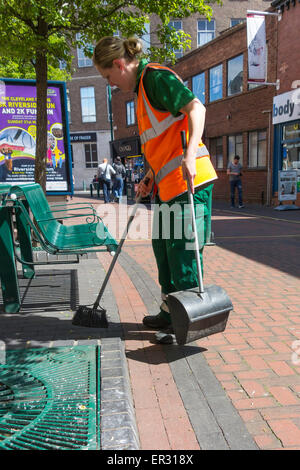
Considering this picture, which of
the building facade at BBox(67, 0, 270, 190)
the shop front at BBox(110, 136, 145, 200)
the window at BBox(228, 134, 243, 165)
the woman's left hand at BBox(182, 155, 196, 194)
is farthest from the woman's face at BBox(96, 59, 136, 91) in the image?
the building facade at BBox(67, 0, 270, 190)

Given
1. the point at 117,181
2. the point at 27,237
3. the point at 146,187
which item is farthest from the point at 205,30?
the point at 146,187

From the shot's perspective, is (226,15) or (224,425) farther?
(226,15)

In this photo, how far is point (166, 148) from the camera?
2.67 metres

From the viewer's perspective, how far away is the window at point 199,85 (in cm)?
2039

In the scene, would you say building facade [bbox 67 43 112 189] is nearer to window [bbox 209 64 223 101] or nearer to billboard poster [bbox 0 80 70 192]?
window [bbox 209 64 223 101]

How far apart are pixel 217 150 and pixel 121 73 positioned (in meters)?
17.7

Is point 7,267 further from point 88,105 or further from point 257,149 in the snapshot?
point 88,105

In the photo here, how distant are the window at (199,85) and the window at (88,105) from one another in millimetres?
18541

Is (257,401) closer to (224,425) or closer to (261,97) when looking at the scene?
(224,425)

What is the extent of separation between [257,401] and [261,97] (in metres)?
15.4

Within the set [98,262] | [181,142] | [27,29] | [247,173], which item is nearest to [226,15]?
[247,173]

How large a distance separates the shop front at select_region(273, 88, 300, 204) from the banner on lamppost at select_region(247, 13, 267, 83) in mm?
1104

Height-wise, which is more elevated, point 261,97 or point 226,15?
point 226,15
